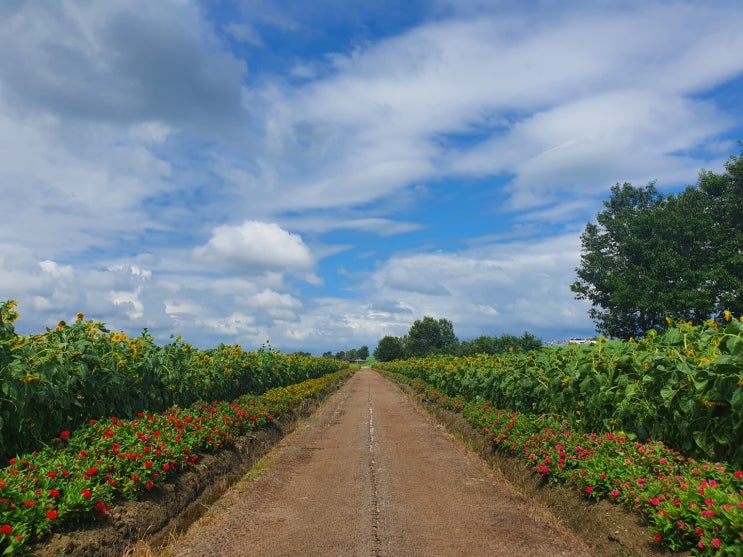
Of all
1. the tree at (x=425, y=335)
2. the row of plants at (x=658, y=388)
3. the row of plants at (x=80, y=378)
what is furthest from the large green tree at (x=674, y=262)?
the tree at (x=425, y=335)

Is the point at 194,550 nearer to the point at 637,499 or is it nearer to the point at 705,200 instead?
the point at 637,499

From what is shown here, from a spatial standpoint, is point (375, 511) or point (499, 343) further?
point (499, 343)

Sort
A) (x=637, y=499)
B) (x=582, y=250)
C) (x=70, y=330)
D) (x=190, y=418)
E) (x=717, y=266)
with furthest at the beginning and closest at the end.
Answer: (x=582, y=250), (x=717, y=266), (x=190, y=418), (x=70, y=330), (x=637, y=499)

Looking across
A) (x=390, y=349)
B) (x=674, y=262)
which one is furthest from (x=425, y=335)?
(x=674, y=262)

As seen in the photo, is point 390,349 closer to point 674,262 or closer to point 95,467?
point 674,262

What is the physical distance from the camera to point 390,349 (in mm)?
131125

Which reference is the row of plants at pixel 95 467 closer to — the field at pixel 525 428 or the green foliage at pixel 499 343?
the field at pixel 525 428

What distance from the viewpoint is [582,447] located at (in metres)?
7.52

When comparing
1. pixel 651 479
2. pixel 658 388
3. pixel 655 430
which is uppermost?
pixel 658 388

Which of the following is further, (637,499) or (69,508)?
(637,499)

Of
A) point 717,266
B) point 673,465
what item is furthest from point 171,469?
point 717,266

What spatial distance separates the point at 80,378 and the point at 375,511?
489 centimetres

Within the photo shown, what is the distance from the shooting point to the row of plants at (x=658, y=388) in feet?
18.6

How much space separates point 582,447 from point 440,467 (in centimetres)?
316
